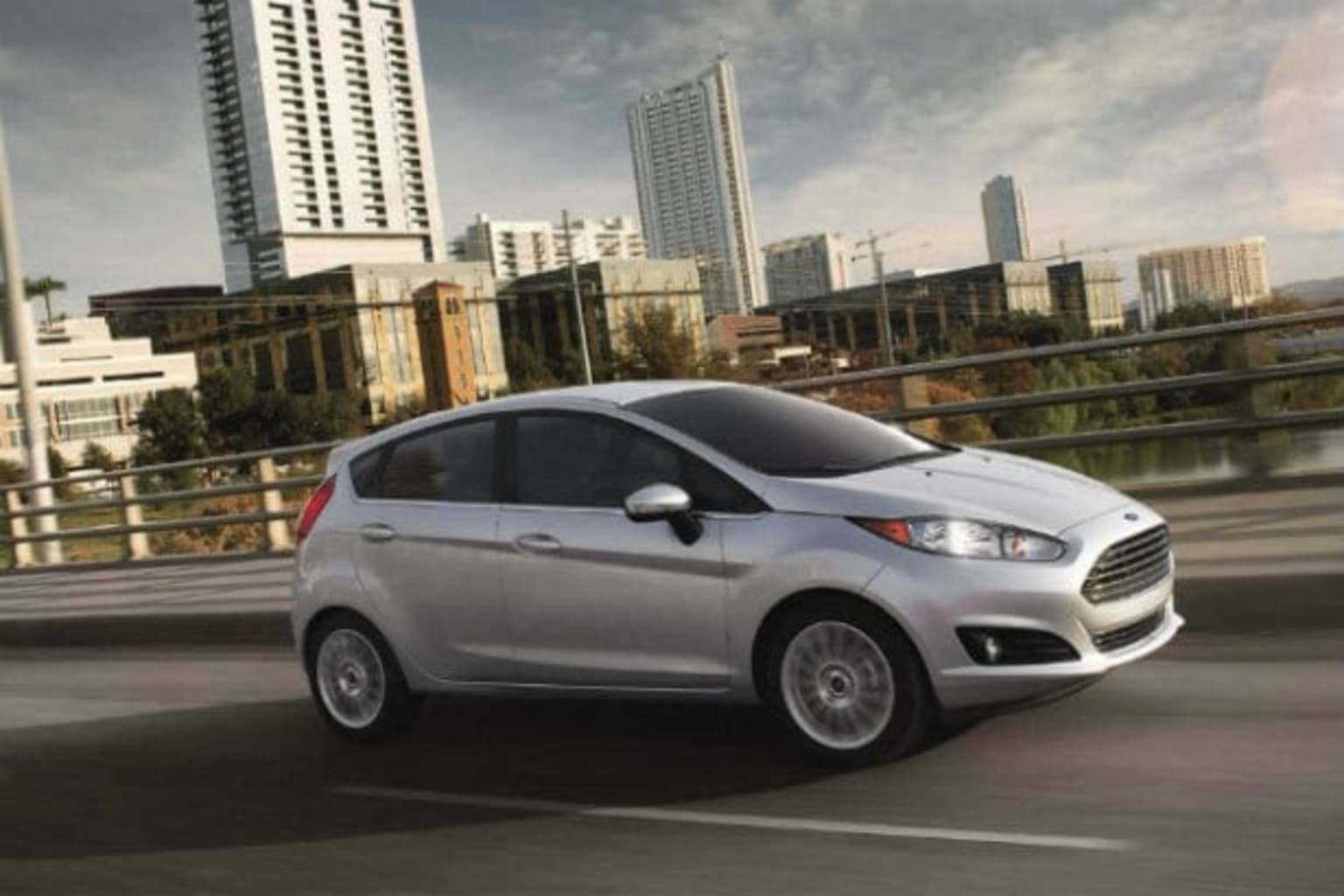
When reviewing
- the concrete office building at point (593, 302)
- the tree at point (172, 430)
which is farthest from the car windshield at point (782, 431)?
the concrete office building at point (593, 302)

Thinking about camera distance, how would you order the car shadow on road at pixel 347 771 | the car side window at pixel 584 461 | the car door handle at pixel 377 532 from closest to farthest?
1. the car shadow on road at pixel 347 771
2. the car side window at pixel 584 461
3. the car door handle at pixel 377 532

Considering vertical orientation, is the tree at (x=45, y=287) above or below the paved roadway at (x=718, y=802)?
above

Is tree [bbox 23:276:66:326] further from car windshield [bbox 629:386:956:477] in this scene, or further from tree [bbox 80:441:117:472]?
car windshield [bbox 629:386:956:477]

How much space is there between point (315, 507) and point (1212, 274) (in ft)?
195

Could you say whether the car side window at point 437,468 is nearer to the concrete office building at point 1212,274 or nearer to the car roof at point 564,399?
the car roof at point 564,399

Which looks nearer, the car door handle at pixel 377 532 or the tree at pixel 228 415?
the car door handle at pixel 377 532

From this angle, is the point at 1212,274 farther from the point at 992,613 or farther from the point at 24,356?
the point at 992,613

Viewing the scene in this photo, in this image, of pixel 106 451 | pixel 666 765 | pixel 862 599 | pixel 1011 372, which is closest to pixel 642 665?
pixel 666 765

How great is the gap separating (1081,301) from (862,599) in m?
133

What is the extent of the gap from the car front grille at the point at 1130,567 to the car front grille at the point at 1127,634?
120mm

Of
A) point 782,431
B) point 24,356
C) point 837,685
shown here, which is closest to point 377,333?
point 24,356

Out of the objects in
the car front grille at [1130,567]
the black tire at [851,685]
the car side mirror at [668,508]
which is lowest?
the black tire at [851,685]

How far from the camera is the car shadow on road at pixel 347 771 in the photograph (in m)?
5.53

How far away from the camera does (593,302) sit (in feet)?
459
